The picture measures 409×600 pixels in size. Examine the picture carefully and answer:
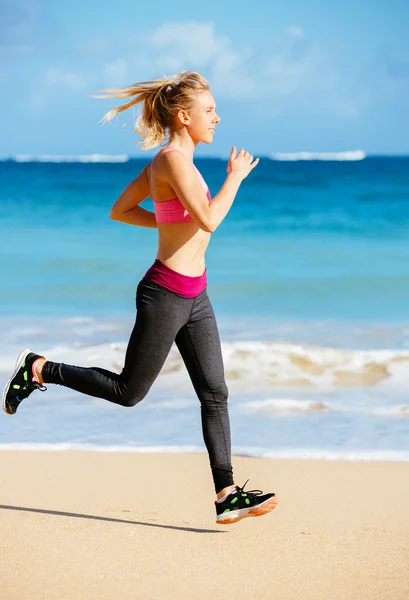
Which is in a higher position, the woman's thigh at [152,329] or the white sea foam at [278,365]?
the white sea foam at [278,365]

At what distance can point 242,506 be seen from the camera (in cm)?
377

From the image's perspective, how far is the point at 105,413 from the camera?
21.2ft

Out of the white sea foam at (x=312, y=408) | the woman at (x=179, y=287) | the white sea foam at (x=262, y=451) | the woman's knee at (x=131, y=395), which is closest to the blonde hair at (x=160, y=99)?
the woman at (x=179, y=287)

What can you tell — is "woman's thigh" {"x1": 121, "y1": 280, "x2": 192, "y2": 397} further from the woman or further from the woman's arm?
the woman's arm

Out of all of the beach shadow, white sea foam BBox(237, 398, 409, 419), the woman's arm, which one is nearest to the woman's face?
the woman's arm

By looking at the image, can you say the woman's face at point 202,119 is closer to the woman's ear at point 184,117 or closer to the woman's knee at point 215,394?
the woman's ear at point 184,117

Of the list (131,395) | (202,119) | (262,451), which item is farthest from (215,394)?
(262,451)

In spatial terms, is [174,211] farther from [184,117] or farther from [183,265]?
[184,117]

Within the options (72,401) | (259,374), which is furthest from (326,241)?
(72,401)

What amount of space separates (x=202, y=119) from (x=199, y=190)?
0.37 metres

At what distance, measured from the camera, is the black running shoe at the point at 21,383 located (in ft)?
13.3

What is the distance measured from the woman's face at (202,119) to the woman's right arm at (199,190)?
0.57 feet

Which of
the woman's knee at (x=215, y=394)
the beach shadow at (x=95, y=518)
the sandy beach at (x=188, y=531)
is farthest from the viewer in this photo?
the beach shadow at (x=95, y=518)

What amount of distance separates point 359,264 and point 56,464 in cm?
1226
